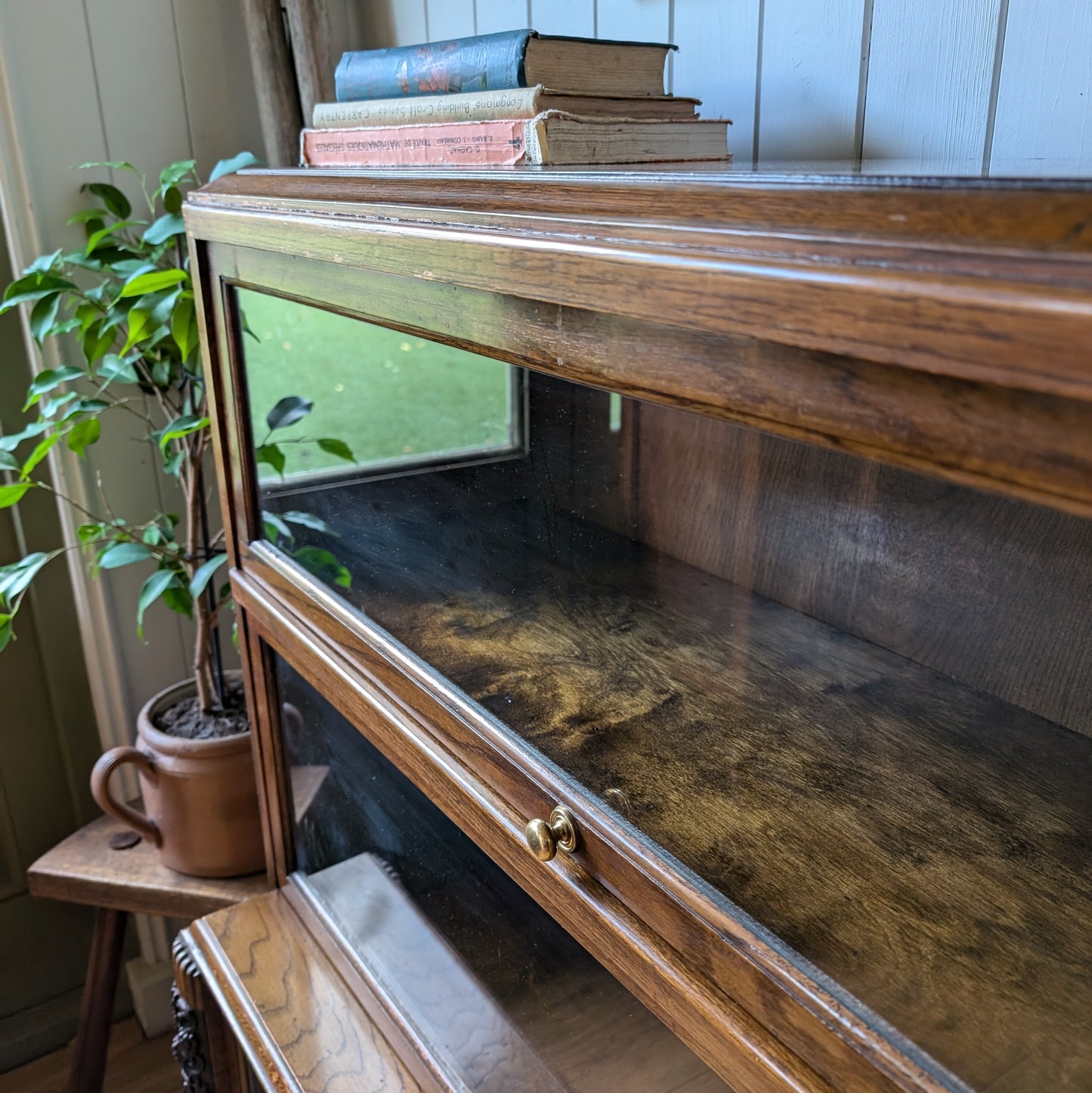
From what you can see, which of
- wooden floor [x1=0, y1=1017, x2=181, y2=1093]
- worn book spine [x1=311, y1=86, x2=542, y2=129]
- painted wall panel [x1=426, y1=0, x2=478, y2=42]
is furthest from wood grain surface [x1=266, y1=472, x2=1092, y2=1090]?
wooden floor [x1=0, y1=1017, x2=181, y2=1093]

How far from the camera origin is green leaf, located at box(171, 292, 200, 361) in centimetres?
92

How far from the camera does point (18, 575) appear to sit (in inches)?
39.6

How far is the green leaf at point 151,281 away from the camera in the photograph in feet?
2.88

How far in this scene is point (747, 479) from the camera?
481mm

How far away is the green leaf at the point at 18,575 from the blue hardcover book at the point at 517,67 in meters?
0.61

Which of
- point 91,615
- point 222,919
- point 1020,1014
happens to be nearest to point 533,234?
point 1020,1014

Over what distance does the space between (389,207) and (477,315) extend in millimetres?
87

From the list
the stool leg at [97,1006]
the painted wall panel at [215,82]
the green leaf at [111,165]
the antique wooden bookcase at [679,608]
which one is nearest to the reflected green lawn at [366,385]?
the antique wooden bookcase at [679,608]

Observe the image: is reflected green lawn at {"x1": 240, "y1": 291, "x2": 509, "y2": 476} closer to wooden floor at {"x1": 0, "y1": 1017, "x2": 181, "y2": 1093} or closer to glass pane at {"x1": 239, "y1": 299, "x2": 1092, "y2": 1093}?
glass pane at {"x1": 239, "y1": 299, "x2": 1092, "y2": 1093}

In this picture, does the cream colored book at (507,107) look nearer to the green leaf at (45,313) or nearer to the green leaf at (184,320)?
the green leaf at (184,320)

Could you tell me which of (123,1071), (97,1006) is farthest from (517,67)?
(123,1071)

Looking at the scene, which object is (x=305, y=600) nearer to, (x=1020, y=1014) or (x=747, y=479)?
(x=747, y=479)

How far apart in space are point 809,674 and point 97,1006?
1.05 meters

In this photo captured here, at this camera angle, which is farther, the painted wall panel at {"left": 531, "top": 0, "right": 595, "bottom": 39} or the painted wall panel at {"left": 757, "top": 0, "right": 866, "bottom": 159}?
the painted wall panel at {"left": 531, "top": 0, "right": 595, "bottom": 39}
